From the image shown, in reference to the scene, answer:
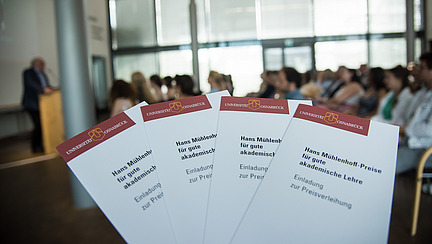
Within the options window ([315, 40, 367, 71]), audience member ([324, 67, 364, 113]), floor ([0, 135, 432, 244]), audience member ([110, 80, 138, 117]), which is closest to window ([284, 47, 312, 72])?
window ([315, 40, 367, 71])

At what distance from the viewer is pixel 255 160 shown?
0.95 m

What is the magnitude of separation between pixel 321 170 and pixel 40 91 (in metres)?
7.27

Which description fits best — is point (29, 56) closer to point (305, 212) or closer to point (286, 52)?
point (286, 52)

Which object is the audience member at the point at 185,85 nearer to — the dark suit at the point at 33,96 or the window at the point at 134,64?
the dark suit at the point at 33,96

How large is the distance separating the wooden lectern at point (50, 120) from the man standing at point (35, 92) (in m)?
0.20

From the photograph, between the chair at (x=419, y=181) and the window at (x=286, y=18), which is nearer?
the chair at (x=419, y=181)

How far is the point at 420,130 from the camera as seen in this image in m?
3.23

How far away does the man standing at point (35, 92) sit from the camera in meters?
7.21

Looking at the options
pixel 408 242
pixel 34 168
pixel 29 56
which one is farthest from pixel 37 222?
pixel 29 56

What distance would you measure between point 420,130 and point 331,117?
2.71 metres

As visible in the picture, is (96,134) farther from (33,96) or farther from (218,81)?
(33,96)

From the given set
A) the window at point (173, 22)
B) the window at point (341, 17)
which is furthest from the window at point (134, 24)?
the window at point (341, 17)

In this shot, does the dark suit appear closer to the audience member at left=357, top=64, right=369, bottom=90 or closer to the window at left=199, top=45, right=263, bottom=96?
the window at left=199, top=45, right=263, bottom=96

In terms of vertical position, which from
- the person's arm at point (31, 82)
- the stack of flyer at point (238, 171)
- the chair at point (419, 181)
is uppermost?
the person's arm at point (31, 82)
